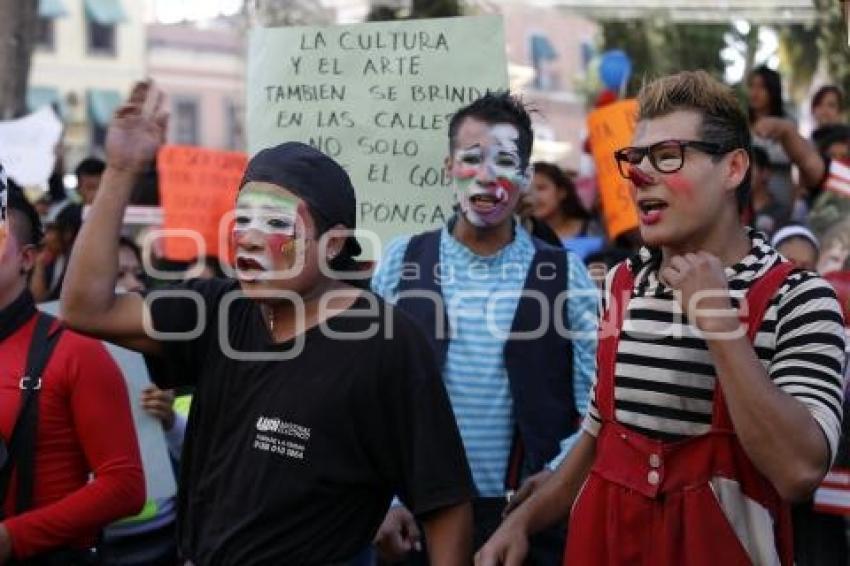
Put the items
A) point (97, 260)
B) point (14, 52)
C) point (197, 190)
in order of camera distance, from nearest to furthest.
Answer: point (97, 260), point (197, 190), point (14, 52)

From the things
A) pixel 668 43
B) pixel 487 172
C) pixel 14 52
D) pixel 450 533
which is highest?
pixel 668 43

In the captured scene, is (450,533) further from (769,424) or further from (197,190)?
(197,190)

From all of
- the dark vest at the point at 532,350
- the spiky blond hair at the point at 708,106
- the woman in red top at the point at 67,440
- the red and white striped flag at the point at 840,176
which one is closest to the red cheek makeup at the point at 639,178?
the spiky blond hair at the point at 708,106

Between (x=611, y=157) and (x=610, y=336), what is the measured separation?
3.65 meters

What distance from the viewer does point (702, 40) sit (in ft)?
76.9

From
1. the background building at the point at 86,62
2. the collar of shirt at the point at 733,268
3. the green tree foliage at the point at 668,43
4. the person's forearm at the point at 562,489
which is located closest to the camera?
the collar of shirt at the point at 733,268

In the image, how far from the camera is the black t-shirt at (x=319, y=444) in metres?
3.04

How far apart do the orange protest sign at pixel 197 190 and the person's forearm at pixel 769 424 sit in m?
5.62

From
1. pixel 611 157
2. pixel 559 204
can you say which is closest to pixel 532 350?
pixel 611 157

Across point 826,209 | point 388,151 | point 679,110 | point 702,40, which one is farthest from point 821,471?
point 702,40

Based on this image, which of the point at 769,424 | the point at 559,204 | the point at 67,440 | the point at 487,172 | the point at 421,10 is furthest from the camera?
the point at 421,10

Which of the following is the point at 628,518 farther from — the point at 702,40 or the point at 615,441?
the point at 702,40

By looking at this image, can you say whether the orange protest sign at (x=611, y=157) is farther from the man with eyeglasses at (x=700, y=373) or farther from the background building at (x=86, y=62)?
the background building at (x=86, y=62)

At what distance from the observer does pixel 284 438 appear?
3.05 metres
